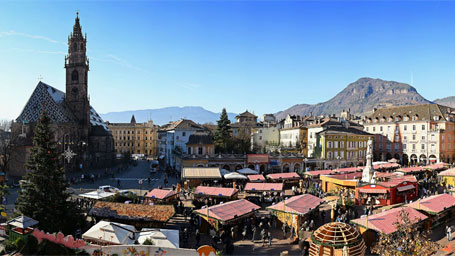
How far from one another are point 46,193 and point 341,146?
171 ft

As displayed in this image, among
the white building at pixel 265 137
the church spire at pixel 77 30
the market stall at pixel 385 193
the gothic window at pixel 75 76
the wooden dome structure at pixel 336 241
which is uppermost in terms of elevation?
the church spire at pixel 77 30

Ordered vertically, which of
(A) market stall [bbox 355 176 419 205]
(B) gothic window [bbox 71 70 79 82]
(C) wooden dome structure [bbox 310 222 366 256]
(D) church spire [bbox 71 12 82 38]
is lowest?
(A) market stall [bbox 355 176 419 205]

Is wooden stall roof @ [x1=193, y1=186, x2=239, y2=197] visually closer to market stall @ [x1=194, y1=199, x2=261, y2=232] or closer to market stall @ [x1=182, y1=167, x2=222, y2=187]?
market stall @ [x1=194, y1=199, x2=261, y2=232]

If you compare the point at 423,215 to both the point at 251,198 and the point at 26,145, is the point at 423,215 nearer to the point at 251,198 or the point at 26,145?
the point at 251,198

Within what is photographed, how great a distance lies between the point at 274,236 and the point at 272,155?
33796 millimetres

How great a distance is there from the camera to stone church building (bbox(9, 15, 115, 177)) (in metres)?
55.0

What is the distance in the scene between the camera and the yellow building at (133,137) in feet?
354

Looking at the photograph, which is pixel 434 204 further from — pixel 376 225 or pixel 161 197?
pixel 161 197

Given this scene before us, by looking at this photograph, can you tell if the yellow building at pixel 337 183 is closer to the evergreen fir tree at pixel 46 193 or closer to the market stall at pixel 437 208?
the market stall at pixel 437 208

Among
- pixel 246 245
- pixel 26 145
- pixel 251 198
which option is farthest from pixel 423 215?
pixel 26 145

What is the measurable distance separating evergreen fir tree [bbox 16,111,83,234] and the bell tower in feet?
154

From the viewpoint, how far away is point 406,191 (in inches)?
1216

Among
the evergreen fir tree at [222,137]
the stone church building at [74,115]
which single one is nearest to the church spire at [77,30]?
the stone church building at [74,115]

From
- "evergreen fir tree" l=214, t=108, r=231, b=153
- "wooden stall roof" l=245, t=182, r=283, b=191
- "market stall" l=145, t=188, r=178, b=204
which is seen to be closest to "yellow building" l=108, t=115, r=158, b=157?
"evergreen fir tree" l=214, t=108, r=231, b=153
